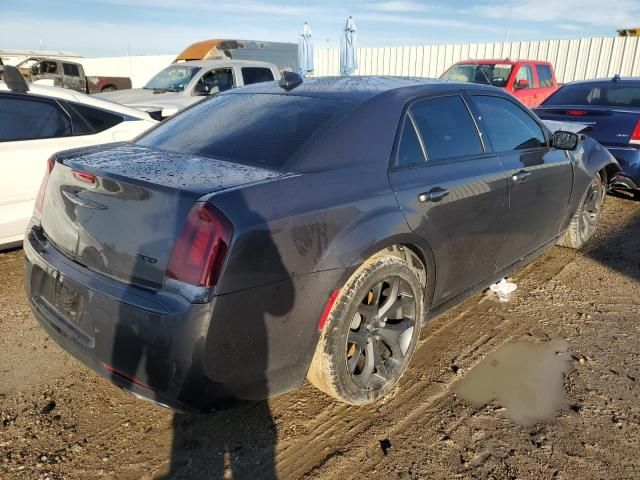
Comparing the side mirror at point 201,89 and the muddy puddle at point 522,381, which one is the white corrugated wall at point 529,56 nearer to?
the side mirror at point 201,89

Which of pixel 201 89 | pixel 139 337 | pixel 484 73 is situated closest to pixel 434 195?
pixel 139 337

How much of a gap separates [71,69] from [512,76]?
44.7ft

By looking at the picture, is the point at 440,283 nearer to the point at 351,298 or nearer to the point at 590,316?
the point at 351,298

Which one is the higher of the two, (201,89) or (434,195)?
(434,195)

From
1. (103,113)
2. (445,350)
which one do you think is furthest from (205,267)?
(103,113)

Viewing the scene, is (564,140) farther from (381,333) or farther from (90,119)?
(90,119)

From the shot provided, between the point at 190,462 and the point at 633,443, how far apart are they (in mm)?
2044

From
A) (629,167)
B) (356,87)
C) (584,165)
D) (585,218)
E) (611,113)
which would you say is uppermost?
(356,87)

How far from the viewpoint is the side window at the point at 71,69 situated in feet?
54.3

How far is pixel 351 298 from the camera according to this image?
7.68 ft

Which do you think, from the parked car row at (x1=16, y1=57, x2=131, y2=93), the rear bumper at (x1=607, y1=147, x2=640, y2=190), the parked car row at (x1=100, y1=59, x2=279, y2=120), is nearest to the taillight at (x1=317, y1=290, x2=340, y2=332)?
the rear bumper at (x1=607, y1=147, x2=640, y2=190)

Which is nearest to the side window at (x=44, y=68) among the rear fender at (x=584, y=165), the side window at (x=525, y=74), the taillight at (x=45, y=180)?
the side window at (x=525, y=74)

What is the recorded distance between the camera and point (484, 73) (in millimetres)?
11000

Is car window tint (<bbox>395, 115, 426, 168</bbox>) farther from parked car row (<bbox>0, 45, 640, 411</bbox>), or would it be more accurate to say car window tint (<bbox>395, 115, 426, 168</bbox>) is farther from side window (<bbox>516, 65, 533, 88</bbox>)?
side window (<bbox>516, 65, 533, 88</bbox>)
